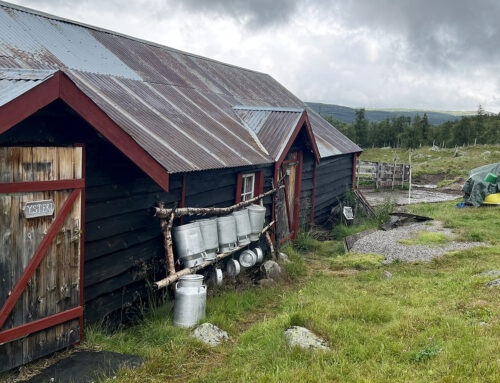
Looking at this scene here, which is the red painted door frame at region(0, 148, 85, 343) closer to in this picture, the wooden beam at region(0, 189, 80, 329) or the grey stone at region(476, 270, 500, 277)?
the wooden beam at region(0, 189, 80, 329)

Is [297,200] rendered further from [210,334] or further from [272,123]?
[210,334]

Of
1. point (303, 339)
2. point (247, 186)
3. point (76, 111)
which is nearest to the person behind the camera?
point (76, 111)

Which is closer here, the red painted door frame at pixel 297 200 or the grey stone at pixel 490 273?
the grey stone at pixel 490 273

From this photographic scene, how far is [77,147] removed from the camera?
5508mm

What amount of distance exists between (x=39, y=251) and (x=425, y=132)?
70.5 m

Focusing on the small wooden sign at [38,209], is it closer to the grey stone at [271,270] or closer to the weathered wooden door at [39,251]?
the weathered wooden door at [39,251]

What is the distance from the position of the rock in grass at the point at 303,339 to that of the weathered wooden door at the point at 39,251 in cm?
262

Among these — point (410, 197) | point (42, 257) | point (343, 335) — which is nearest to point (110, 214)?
point (42, 257)

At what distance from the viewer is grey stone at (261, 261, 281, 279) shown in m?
9.51

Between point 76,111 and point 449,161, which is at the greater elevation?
point 76,111

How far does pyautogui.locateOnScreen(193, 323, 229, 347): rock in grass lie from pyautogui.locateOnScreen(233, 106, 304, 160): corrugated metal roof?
561 cm

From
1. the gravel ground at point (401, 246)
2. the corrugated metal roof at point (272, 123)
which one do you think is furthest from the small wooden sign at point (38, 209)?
the gravel ground at point (401, 246)

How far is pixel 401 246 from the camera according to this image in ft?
39.2

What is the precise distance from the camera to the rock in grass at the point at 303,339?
5393mm
